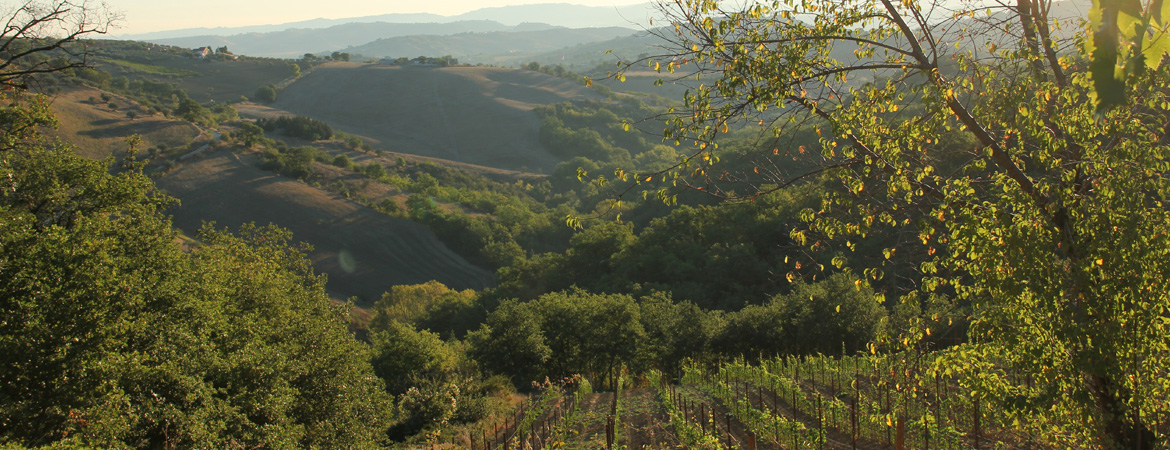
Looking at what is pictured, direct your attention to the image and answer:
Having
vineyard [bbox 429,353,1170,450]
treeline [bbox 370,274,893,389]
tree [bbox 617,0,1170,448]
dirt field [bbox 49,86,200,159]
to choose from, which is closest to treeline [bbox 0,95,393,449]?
vineyard [bbox 429,353,1170,450]

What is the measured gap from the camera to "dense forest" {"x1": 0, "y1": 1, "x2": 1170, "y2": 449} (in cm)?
489

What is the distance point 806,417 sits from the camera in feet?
43.3

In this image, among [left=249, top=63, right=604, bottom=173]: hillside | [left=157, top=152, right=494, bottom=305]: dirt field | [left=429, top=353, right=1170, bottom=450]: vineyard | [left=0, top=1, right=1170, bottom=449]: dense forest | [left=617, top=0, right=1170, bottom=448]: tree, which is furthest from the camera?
[left=249, top=63, right=604, bottom=173]: hillside

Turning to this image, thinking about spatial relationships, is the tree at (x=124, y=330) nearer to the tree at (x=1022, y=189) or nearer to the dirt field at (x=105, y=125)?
the tree at (x=1022, y=189)

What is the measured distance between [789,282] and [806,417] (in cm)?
400

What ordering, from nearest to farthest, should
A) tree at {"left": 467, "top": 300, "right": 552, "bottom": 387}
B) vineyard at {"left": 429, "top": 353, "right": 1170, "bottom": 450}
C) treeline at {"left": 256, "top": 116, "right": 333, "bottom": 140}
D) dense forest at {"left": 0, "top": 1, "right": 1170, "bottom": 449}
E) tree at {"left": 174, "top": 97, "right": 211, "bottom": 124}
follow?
dense forest at {"left": 0, "top": 1, "right": 1170, "bottom": 449} → vineyard at {"left": 429, "top": 353, "right": 1170, "bottom": 450} → tree at {"left": 467, "top": 300, "right": 552, "bottom": 387} → tree at {"left": 174, "top": 97, "right": 211, "bottom": 124} → treeline at {"left": 256, "top": 116, "right": 333, "bottom": 140}

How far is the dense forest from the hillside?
251 ft

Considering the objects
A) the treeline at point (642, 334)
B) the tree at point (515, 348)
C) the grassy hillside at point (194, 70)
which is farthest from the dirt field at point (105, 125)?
the tree at point (515, 348)

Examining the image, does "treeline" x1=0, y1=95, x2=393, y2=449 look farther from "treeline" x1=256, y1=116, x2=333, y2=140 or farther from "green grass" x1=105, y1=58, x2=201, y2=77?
"green grass" x1=105, y1=58, x2=201, y2=77

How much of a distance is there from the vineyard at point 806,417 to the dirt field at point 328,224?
40148 millimetres

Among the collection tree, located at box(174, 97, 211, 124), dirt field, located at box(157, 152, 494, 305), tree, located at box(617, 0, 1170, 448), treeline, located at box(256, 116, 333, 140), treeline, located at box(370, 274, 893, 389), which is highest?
tree, located at box(617, 0, 1170, 448)

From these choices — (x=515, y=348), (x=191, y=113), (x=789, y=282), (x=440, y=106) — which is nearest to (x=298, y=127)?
(x=191, y=113)

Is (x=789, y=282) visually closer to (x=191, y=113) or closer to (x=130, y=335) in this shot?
(x=130, y=335)

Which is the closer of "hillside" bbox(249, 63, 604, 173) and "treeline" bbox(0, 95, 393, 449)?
"treeline" bbox(0, 95, 393, 449)
